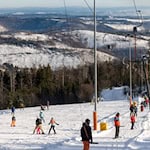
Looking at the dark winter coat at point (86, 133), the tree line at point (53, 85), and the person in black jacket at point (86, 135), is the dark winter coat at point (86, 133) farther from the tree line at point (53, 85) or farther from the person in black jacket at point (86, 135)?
the tree line at point (53, 85)

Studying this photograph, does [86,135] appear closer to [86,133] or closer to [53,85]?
[86,133]

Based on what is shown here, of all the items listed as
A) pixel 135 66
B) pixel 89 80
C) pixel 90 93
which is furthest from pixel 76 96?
pixel 135 66

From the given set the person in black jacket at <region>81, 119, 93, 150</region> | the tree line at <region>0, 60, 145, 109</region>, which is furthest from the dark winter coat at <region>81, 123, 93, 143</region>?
the tree line at <region>0, 60, 145, 109</region>

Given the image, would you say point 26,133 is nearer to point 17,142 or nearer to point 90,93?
point 17,142

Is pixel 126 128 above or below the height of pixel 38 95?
above

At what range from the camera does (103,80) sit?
11688 cm

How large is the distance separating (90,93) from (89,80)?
32.6 ft

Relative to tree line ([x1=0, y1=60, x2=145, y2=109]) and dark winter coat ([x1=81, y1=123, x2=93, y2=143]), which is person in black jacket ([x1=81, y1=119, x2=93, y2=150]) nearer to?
dark winter coat ([x1=81, y1=123, x2=93, y2=143])

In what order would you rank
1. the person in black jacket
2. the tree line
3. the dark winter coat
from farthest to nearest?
1. the tree line
2. the dark winter coat
3. the person in black jacket

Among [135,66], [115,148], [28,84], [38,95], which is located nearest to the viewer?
[115,148]

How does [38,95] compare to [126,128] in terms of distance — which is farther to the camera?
[38,95]

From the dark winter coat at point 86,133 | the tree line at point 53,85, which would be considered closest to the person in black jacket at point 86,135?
the dark winter coat at point 86,133

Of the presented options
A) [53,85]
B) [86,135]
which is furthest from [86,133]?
[53,85]

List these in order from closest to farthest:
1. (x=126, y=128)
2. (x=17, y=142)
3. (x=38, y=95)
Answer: (x=17, y=142) → (x=126, y=128) → (x=38, y=95)
